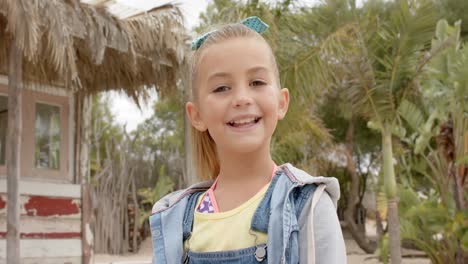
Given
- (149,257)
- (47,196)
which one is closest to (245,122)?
(47,196)

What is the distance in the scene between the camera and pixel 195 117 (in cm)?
157

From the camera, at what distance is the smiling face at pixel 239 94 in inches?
55.2

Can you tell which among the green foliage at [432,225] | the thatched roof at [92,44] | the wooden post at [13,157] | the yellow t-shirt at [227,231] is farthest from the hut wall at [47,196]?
the yellow t-shirt at [227,231]

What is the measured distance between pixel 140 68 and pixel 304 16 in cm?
253

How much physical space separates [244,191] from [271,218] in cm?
16

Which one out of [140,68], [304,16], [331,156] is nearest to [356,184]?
[331,156]

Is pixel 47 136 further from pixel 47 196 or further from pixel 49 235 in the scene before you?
pixel 49 235

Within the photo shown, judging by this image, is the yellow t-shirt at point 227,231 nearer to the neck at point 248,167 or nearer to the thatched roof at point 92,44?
the neck at point 248,167

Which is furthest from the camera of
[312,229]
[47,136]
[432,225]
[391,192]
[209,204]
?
[432,225]

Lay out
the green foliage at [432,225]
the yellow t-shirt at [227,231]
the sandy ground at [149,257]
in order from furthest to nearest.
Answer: the sandy ground at [149,257]
the green foliage at [432,225]
the yellow t-shirt at [227,231]

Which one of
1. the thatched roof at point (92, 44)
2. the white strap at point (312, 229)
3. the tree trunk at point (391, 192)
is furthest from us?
the tree trunk at point (391, 192)

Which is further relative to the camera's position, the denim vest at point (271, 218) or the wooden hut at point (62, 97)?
the wooden hut at point (62, 97)

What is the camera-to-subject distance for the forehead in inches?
56.2

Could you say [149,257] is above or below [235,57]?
below
